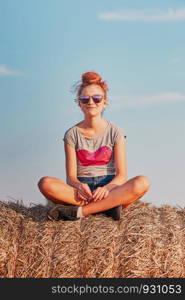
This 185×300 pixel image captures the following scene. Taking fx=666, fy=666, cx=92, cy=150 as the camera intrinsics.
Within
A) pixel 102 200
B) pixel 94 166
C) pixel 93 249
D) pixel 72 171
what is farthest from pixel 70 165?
pixel 93 249

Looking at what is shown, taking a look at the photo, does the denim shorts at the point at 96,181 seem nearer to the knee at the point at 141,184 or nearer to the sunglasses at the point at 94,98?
the knee at the point at 141,184

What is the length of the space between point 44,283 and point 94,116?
70.2 inches

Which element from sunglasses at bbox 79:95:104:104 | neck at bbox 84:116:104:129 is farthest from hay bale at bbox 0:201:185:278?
sunglasses at bbox 79:95:104:104

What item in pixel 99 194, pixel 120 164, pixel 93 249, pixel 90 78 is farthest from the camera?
pixel 90 78

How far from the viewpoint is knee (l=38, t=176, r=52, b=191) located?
5902 millimetres

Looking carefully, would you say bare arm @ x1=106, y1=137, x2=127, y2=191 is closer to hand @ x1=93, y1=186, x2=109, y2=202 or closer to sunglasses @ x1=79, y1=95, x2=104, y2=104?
hand @ x1=93, y1=186, x2=109, y2=202

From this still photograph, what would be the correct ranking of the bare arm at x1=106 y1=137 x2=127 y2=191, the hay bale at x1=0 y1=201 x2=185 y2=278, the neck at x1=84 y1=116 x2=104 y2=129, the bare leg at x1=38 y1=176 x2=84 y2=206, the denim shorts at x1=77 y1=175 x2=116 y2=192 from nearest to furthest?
the hay bale at x1=0 y1=201 x2=185 y2=278 < the bare leg at x1=38 y1=176 x2=84 y2=206 < the bare arm at x1=106 y1=137 x2=127 y2=191 < the denim shorts at x1=77 y1=175 x2=116 y2=192 < the neck at x1=84 y1=116 x2=104 y2=129

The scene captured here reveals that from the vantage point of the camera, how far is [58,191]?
19.4 feet

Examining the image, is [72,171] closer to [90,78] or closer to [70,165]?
[70,165]

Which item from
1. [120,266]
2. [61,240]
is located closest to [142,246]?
[120,266]

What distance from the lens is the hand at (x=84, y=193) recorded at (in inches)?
234

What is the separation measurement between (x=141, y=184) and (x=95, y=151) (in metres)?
0.63

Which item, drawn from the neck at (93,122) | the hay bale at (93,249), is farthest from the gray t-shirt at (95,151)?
the hay bale at (93,249)

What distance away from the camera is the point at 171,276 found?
5.38m
